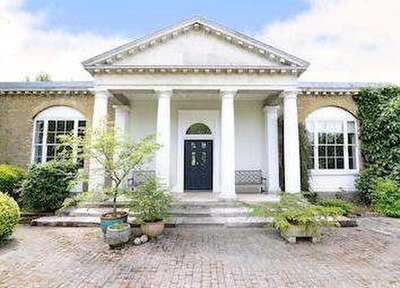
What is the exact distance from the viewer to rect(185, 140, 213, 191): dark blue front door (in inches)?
574

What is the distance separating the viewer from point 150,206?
8.05 metres

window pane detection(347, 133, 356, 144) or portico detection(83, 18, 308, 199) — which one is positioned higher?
portico detection(83, 18, 308, 199)

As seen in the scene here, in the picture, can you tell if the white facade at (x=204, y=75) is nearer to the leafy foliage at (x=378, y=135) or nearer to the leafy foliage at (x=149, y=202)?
the leafy foliage at (x=149, y=202)

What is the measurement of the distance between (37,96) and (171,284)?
44.2 ft

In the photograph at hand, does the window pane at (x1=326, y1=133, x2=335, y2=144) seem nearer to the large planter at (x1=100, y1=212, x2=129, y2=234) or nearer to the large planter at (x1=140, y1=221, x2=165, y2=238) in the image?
the large planter at (x1=140, y1=221, x2=165, y2=238)

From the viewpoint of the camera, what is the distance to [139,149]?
340 inches

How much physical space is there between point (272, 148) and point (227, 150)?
3667mm

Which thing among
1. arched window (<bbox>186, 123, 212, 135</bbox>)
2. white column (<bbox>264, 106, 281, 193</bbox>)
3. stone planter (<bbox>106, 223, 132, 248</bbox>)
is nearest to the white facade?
white column (<bbox>264, 106, 281, 193</bbox>)

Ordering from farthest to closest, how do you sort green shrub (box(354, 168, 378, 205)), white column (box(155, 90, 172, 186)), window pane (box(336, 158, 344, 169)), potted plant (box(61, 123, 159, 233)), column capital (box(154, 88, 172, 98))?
1. window pane (box(336, 158, 344, 169))
2. green shrub (box(354, 168, 378, 205))
3. column capital (box(154, 88, 172, 98))
4. white column (box(155, 90, 172, 186))
5. potted plant (box(61, 123, 159, 233))

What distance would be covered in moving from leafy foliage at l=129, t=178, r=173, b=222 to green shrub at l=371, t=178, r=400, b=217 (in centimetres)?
974

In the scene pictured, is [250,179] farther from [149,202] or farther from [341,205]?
[149,202]

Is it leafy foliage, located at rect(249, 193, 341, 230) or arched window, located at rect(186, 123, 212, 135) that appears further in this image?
arched window, located at rect(186, 123, 212, 135)

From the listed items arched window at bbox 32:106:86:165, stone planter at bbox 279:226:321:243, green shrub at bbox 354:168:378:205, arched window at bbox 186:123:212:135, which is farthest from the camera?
arched window at bbox 186:123:212:135

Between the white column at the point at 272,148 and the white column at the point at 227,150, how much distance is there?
3304mm
